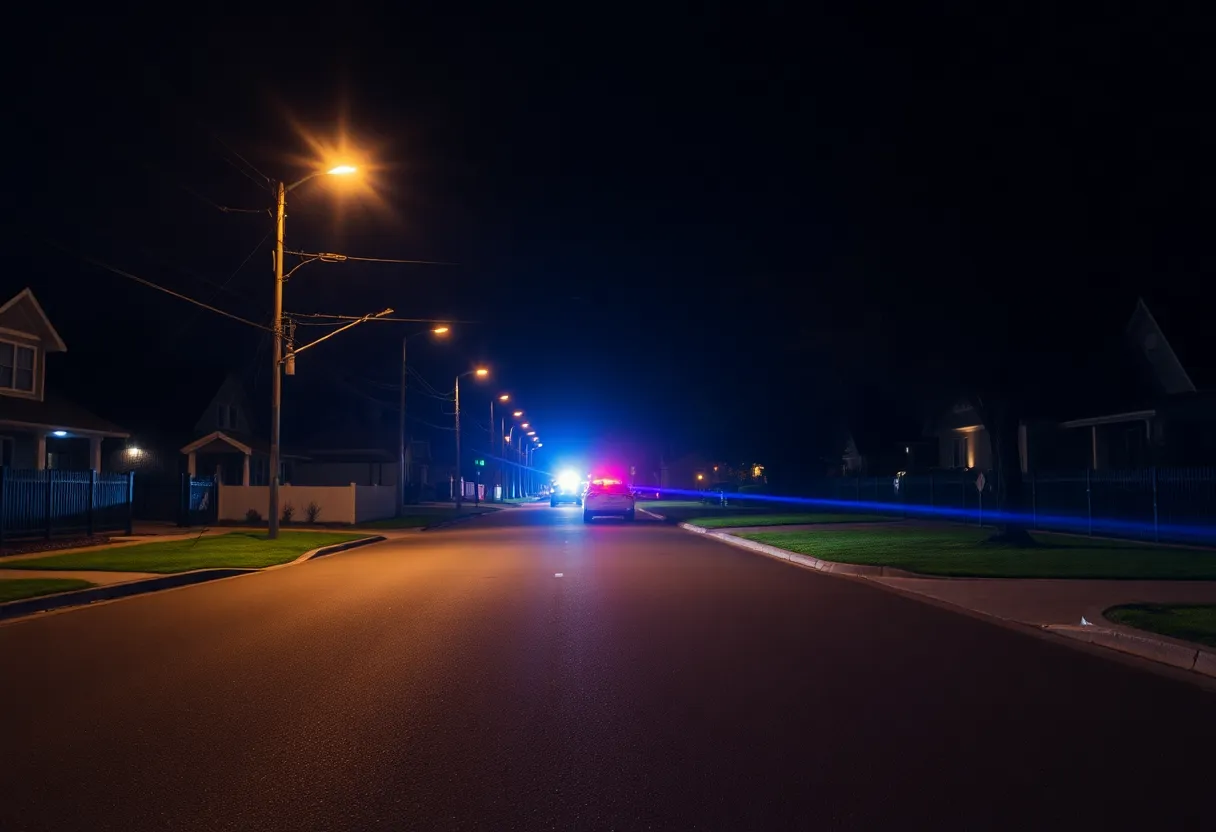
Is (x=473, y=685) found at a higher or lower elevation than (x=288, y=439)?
lower

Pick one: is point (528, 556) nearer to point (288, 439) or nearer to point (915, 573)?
point (915, 573)

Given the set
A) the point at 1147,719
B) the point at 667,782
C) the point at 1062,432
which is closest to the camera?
the point at 667,782

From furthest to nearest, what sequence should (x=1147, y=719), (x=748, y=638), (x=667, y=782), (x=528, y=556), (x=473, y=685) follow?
(x=528, y=556) < (x=748, y=638) < (x=473, y=685) < (x=1147, y=719) < (x=667, y=782)

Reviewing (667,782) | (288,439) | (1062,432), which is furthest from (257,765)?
(288,439)

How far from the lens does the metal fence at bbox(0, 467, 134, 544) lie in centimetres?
2511

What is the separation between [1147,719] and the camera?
775cm

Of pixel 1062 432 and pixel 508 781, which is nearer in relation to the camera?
pixel 508 781

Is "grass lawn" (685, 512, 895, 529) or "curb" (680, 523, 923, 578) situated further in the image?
"grass lawn" (685, 512, 895, 529)

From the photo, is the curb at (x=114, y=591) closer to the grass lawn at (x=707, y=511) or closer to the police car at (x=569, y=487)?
the grass lawn at (x=707, y=511)

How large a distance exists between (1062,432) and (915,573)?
29685 mm

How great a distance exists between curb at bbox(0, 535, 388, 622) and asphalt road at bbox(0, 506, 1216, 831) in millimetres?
966

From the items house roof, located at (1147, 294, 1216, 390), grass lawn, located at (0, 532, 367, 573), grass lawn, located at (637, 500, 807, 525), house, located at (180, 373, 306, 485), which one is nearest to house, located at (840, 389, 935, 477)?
grass lawn, located at (637, 500, 807, 525)

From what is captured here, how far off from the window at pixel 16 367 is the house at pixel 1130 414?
104 feet

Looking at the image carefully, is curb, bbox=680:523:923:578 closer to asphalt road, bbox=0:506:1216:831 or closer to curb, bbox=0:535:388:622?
asphalt road, bbox=0:506:1216:831
